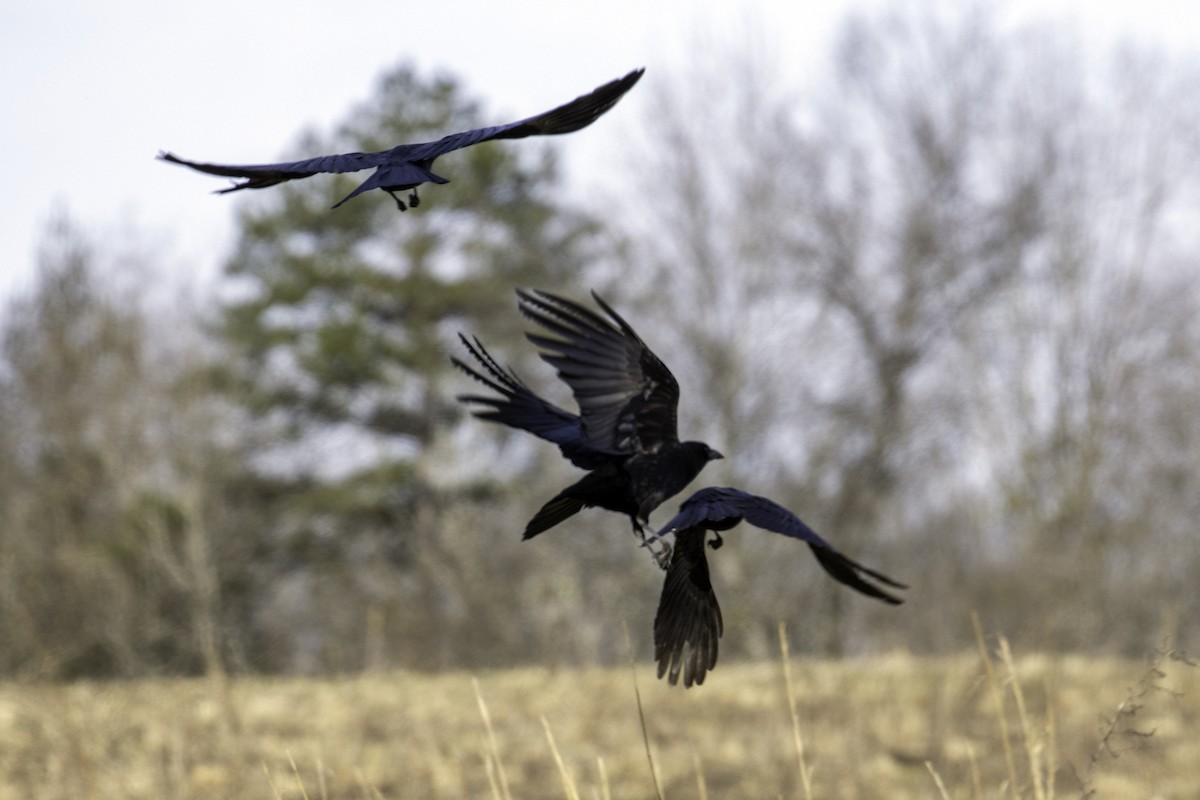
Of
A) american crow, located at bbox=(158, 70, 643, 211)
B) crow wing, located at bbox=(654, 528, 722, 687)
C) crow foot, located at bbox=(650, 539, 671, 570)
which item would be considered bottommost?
crow wing, located at bbox=(654, 528, 722, 687)

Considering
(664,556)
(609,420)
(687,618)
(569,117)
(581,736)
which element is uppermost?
(569,117)

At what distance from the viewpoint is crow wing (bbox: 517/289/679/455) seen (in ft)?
6.81

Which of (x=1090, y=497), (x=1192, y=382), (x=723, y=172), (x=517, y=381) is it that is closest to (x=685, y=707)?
(x=517, y=381)

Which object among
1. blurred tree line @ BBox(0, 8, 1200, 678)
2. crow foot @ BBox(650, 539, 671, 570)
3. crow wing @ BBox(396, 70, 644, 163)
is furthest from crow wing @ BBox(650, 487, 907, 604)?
blurred tree line @ BBox(0, 8, 1200, 678)

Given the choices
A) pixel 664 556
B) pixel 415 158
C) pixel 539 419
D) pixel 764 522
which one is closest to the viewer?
pixel 764 522

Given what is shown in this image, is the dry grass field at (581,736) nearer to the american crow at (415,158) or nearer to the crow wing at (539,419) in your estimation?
the crow wing at (539,419)

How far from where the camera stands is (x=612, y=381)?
2.11 meters

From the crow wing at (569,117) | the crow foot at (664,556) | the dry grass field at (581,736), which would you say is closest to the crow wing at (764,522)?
the crow foot at (664,556)

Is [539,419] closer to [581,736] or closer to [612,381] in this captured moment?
[612,381]

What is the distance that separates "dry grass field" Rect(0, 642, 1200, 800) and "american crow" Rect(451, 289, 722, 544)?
143 cm

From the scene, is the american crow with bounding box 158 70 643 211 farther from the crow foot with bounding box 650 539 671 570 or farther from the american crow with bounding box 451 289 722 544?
the crow foot with bounding box 650 539 671 570

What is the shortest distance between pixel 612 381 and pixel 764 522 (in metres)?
0.37

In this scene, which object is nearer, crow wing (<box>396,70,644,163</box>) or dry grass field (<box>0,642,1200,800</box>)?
crow wing (<box>396,70,644,163</box>)

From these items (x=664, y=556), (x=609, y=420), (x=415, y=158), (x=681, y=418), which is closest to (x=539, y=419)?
(x=609, y=420)
